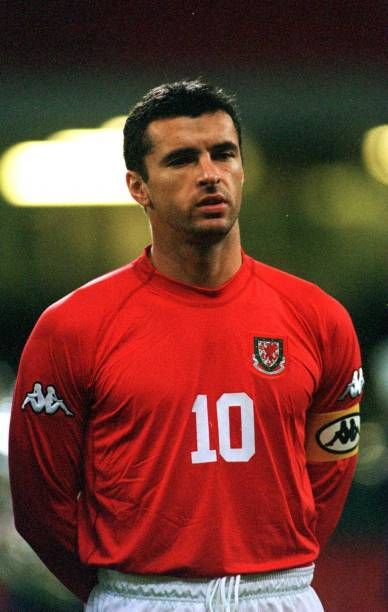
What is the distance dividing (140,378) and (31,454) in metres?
0.37

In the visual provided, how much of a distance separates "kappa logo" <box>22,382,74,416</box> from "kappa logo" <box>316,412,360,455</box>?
69 centimetres

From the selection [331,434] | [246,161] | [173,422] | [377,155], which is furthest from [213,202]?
[377,155]

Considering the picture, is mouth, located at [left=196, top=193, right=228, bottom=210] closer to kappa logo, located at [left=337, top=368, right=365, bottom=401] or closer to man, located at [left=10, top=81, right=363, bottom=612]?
Answer: man, located at [left=10, top=81, right=363, bottom=612]

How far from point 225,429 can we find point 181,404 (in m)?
0.12

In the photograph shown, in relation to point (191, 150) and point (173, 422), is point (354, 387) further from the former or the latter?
point (191, 150)

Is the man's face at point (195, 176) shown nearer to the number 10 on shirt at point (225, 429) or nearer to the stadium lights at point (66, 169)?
the number 10 on shirt at point (225, 429)

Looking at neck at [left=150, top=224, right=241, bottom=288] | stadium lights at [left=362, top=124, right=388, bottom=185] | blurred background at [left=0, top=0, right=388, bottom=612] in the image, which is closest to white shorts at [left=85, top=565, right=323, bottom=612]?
neck at [left=150, top=224, right=241, bottom=288]

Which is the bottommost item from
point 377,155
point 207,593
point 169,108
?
point 207,593

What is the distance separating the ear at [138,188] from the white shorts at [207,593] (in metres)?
0.92

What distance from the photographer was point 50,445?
288 centimetres

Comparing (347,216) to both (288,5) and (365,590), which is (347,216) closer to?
(288,5)

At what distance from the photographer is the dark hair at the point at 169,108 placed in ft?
9.37

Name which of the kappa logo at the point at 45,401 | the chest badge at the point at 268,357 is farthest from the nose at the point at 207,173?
the kappa logo at the point at 45,401

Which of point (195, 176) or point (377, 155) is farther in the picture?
point (377, 155)
